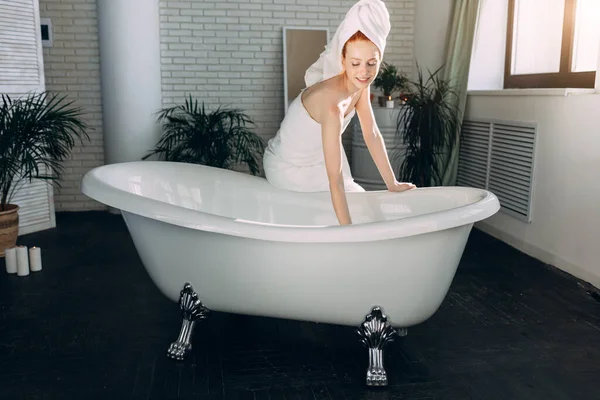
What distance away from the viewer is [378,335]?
2.23 metres

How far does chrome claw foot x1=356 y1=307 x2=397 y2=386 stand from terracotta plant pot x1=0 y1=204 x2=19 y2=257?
109 inches

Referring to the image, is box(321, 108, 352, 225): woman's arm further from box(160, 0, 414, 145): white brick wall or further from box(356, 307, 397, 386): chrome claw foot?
box(160, 0, 414, 145): white brick wall

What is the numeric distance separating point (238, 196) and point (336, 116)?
38.1 inches

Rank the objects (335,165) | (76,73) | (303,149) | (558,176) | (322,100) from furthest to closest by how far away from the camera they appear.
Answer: (76,73)
(558,176)
(303,149)
(322,100)
(335,165)

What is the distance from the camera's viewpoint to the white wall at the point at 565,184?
131 inches

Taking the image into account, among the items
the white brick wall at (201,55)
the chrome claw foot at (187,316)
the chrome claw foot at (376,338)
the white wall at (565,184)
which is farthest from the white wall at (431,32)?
the chrome claw foot at (187,316)

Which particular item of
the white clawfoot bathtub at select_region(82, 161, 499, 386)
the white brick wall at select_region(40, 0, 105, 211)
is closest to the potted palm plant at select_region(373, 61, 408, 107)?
the white brick wall at select_region(40, 0, 105, 211)

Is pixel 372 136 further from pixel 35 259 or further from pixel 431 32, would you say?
pixel 431 32

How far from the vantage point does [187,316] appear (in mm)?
2408

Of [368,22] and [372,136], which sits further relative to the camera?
[372,136]

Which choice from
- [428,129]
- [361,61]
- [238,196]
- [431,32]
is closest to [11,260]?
[238,196]

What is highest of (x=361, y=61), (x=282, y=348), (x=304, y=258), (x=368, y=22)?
(x=368, y=22)

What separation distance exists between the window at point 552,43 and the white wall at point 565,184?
0.29m

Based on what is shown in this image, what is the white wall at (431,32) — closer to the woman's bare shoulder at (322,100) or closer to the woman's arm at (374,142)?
the woman's arm at (374,142)
